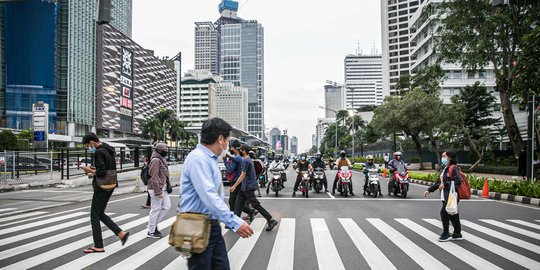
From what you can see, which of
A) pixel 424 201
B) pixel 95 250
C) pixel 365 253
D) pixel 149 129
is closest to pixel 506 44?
pixel 424 201

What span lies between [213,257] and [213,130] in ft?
3.38

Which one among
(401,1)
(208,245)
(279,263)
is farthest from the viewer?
(401,1)

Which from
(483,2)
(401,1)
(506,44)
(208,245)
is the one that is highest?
(401,1)

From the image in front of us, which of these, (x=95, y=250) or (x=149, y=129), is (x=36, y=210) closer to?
(x=95, y=250)

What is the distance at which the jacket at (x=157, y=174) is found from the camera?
23.8ft

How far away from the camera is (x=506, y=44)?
74.2ft

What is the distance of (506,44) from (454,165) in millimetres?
19726

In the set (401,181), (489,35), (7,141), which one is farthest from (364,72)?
(401,181)

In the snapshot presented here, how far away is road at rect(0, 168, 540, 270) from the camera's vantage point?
533cm

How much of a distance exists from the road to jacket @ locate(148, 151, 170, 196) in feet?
3.05

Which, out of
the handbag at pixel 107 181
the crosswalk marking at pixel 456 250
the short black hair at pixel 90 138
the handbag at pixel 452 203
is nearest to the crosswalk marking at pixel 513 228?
the crosswalk marking at pixel 456 250

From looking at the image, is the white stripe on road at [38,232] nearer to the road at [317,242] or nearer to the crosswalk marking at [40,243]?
the road at [317,242]

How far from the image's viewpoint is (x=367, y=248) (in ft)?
20.3

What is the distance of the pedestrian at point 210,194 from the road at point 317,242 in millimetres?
2195
